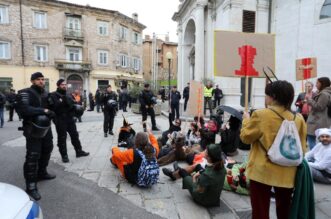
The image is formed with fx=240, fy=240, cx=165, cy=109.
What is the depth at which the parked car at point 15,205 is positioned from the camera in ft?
6.23

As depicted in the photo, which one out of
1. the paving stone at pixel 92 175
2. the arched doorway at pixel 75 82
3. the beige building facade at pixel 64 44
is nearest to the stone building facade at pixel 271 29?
the paving stone at pixel 92 175

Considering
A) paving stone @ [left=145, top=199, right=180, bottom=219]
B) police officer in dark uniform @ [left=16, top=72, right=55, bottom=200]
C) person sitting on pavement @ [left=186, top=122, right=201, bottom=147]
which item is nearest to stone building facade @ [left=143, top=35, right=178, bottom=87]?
person sitting on pavement @ [left=186, top=122, right=201, bottom=147]

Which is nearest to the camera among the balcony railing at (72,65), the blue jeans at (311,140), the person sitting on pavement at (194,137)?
the blue jeans at (311,140)

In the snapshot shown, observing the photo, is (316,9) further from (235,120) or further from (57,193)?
(57,193)

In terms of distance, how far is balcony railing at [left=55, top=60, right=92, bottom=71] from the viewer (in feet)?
86.3

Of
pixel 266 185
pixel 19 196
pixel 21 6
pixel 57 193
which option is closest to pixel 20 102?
pixel 57 193

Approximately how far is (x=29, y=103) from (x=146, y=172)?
216 cm

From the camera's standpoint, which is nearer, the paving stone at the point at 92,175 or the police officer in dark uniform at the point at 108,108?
the paving stone at the point at 92,175

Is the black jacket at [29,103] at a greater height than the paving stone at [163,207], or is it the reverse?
the black jacket at [29,103]

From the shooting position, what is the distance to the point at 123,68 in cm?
3144

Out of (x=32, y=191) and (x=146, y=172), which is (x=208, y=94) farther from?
(x=32, y=191)

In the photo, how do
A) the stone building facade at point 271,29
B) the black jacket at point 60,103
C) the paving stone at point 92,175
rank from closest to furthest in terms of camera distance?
the paving stone at point 92,175, the black jacket at point 60,103, the stone building facade at point 271,29

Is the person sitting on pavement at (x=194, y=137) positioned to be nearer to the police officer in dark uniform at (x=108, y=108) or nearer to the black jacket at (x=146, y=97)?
the black jacket at (x=146, y=97)

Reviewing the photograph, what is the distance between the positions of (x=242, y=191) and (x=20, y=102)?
3768 millimetres
